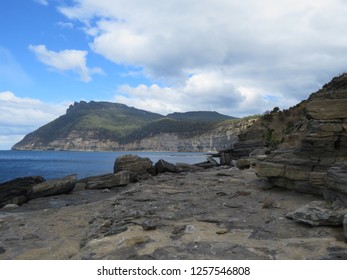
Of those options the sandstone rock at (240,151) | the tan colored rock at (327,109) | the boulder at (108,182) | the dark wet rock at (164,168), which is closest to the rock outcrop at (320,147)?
the tan colored rock at (327,109)

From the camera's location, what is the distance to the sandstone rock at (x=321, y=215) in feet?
29.4

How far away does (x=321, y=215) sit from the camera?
30.1ft

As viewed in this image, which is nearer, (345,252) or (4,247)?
(345,252)

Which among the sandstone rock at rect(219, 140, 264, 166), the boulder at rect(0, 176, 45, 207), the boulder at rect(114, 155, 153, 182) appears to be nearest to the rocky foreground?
the boulder at rect(0, 176, 45, 207)

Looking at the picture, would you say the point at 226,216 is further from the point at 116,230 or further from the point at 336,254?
the point at 336,254

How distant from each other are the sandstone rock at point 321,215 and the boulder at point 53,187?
56.8 ft

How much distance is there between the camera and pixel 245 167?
2666 centimetres

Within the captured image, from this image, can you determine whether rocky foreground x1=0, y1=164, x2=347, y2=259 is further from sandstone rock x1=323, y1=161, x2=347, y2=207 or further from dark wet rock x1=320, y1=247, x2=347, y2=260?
sandstone rock x1=323, y1=161, x2=347, y2=207

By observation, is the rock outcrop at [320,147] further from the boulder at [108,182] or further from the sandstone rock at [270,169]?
the boulder at [108,182]

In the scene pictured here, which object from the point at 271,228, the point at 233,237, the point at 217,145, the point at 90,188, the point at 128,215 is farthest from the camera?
the point at 217,145

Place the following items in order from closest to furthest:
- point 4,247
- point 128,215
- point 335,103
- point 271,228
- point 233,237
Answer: point 233,237 → point 271,228 → point 4,247 → point 128,215 → point 335,103
